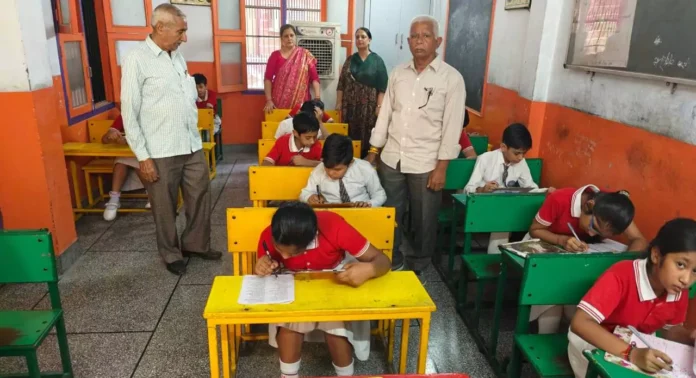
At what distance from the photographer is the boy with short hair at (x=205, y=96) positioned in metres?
5.70

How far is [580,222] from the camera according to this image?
2396mm

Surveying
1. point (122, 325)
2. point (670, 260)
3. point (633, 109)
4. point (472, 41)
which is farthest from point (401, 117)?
point (472, 41)

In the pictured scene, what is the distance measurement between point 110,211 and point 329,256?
2.97 m

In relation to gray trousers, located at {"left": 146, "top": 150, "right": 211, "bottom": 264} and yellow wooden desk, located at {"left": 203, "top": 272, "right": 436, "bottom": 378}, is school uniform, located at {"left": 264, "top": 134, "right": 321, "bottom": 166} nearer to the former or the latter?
gray trousers, located at {"left": 146, "top": 150, "right": 211, "bottom": 264}

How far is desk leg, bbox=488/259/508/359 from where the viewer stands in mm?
2293

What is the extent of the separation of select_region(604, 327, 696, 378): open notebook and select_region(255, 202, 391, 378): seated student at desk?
2.76ft

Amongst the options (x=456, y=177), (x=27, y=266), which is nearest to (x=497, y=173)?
(x=456, y=177)

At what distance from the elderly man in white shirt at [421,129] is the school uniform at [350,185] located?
0.26 m

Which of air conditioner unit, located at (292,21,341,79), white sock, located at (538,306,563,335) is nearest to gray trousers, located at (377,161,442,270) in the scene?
white sock, located at (538,306,563,335)

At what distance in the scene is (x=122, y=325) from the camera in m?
2.68

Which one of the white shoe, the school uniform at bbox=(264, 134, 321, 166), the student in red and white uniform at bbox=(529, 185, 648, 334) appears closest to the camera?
A: the student in red and white uniform at bbox=(529, 185, 648, 334)

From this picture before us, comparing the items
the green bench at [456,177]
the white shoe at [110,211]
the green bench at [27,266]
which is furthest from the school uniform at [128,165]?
the green bench at [456,177]

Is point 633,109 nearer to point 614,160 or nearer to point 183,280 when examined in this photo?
point 614,160

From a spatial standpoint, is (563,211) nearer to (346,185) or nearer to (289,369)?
(346,185)
